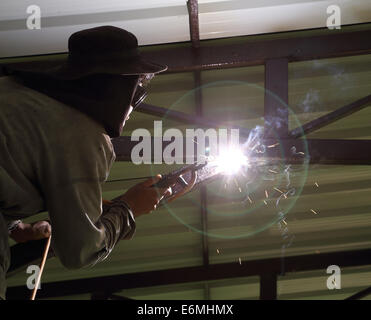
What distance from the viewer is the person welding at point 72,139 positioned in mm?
2238

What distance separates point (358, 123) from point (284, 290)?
275cm

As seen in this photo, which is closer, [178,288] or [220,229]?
[220,229]

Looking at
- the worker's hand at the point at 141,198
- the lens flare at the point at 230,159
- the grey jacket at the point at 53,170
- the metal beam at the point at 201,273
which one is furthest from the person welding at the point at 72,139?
the metal beam at the point at 201,273

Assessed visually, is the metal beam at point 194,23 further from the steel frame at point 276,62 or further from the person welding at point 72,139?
the person welding at point 72,139

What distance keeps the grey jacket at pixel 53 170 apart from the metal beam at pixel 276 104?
240cm

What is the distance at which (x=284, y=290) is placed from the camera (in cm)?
765

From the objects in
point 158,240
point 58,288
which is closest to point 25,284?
point 58,288

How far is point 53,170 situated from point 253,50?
2.86 metres

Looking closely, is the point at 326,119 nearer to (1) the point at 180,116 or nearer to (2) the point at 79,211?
(1) the point at 180,116

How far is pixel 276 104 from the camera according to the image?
15.0ft

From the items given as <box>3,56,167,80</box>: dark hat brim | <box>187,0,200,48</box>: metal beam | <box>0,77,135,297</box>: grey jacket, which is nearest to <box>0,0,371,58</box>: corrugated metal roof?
<box>187,0,200,48</box>: metal beam

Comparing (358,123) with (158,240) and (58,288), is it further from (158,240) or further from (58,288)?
(58,288)
